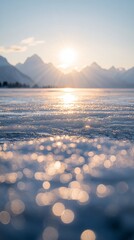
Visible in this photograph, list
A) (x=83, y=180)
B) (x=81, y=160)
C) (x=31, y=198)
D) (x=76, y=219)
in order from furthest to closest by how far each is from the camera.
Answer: (x=81, y=160)
(x=83, y=180)
(x=31, y=198)
(x=76, y=219)

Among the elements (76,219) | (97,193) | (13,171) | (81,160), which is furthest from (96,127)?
(76,219)

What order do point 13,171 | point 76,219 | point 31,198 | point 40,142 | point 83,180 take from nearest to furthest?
point 76,219, point 31,198, point 83,180, point 13,171, point 40,142

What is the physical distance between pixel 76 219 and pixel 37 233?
1065 millimetres

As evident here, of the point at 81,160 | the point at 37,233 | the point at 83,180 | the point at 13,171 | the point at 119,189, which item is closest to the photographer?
the point at 37,233

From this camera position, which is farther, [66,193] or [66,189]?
[66,189]

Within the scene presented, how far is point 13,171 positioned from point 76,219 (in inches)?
166

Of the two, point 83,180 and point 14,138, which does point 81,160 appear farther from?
point 14,138

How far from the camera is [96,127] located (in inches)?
842

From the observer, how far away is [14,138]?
1689 centimetres

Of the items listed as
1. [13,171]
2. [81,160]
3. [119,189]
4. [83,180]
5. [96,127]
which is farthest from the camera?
[96,127]

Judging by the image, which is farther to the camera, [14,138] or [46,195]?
[14,138]

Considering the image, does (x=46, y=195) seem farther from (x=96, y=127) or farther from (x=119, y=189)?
(x=96, y=127)

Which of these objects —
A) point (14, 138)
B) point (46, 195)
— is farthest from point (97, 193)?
point (14, 138)

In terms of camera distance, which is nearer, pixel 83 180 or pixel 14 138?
pixel 83 180
